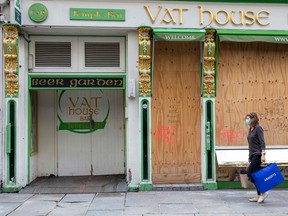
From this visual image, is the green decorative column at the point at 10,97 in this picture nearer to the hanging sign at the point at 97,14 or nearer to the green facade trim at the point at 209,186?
the hanging sign at the point at 97,14

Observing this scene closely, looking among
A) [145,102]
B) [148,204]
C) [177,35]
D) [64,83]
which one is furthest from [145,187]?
[177,35]

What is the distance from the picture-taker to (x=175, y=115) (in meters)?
9.66

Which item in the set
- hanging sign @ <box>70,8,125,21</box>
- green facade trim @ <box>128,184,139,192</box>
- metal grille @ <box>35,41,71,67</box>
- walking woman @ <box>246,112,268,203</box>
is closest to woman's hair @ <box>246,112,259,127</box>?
walking woman @ <box>246,112,268,203</box>

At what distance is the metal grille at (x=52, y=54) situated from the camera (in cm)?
960

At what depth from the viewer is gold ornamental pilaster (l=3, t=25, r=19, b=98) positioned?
29.7 feet

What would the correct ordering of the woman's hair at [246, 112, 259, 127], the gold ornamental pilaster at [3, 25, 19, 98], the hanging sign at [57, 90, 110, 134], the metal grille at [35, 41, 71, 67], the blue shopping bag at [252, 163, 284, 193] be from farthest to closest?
the hanging sign at [57, 90, 110, 134]
the metal grille at [35, 41, 71, 67]
the gold ornamental pilaster at [3, 25, 19, 98]
the woman's hair at [246, 112, 259, 127]
the blue shopping bag at [252, 163, 284, 193]

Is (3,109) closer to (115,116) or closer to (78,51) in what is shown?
(78,51)

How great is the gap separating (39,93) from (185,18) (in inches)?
173

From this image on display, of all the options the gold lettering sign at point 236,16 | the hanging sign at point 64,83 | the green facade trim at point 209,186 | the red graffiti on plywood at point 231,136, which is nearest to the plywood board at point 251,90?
the red graffiti on plywood at point 231,136

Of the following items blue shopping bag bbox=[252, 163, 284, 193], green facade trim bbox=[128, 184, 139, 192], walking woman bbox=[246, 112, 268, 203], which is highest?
walking woman bbox=[246, 112, 268, 203]

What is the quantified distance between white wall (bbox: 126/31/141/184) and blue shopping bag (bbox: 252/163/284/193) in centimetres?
278

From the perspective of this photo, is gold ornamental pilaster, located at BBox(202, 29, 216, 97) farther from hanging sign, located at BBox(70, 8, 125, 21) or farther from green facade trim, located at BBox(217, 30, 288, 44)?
hanging sign, located at BBox(70, 8, 125, 21)

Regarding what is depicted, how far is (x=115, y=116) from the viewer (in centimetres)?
1094

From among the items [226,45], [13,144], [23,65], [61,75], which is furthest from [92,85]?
[226,45]
